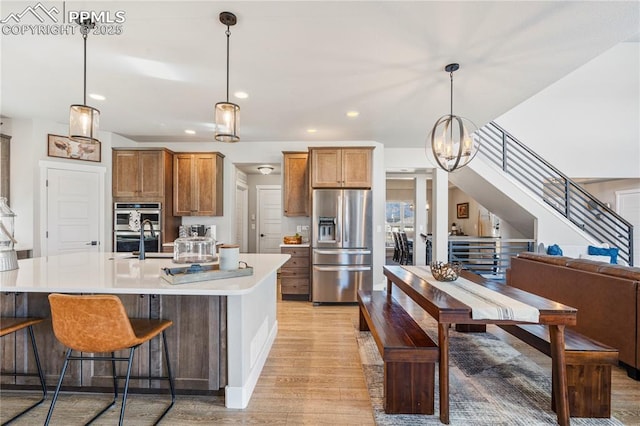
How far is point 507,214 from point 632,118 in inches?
117

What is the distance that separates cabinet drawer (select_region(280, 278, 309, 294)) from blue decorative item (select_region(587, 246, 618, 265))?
5139mm

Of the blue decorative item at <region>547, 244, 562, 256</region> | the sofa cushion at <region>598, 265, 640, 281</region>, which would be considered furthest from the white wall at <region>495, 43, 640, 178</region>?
the sofa cushion at <region>598, 265, 640, 281</region>

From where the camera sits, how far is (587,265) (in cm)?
268

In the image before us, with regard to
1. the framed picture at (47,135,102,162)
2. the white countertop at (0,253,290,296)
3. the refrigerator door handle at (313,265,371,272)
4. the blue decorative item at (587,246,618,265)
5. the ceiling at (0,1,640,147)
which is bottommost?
the refrigerator door handle at (313,265,371,272)

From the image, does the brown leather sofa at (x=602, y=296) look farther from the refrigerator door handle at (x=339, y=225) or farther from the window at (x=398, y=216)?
the window at (x=398, y=216)

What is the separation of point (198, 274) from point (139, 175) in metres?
3.65

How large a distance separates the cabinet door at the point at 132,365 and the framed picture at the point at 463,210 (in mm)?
9867

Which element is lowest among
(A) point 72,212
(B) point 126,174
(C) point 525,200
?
(A) point 72,212

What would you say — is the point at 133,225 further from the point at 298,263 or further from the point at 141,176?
the point at 298,263

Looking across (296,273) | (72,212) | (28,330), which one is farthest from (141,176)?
(28,330)

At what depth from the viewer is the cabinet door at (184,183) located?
4.87 metres

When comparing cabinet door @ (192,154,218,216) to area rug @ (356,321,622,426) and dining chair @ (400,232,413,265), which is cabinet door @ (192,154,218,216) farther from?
dining chair @ (400,232,413,265)

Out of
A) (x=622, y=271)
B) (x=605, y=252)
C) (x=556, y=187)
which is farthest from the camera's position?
(x=556, y=187)

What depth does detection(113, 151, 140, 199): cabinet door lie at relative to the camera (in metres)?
4.62
